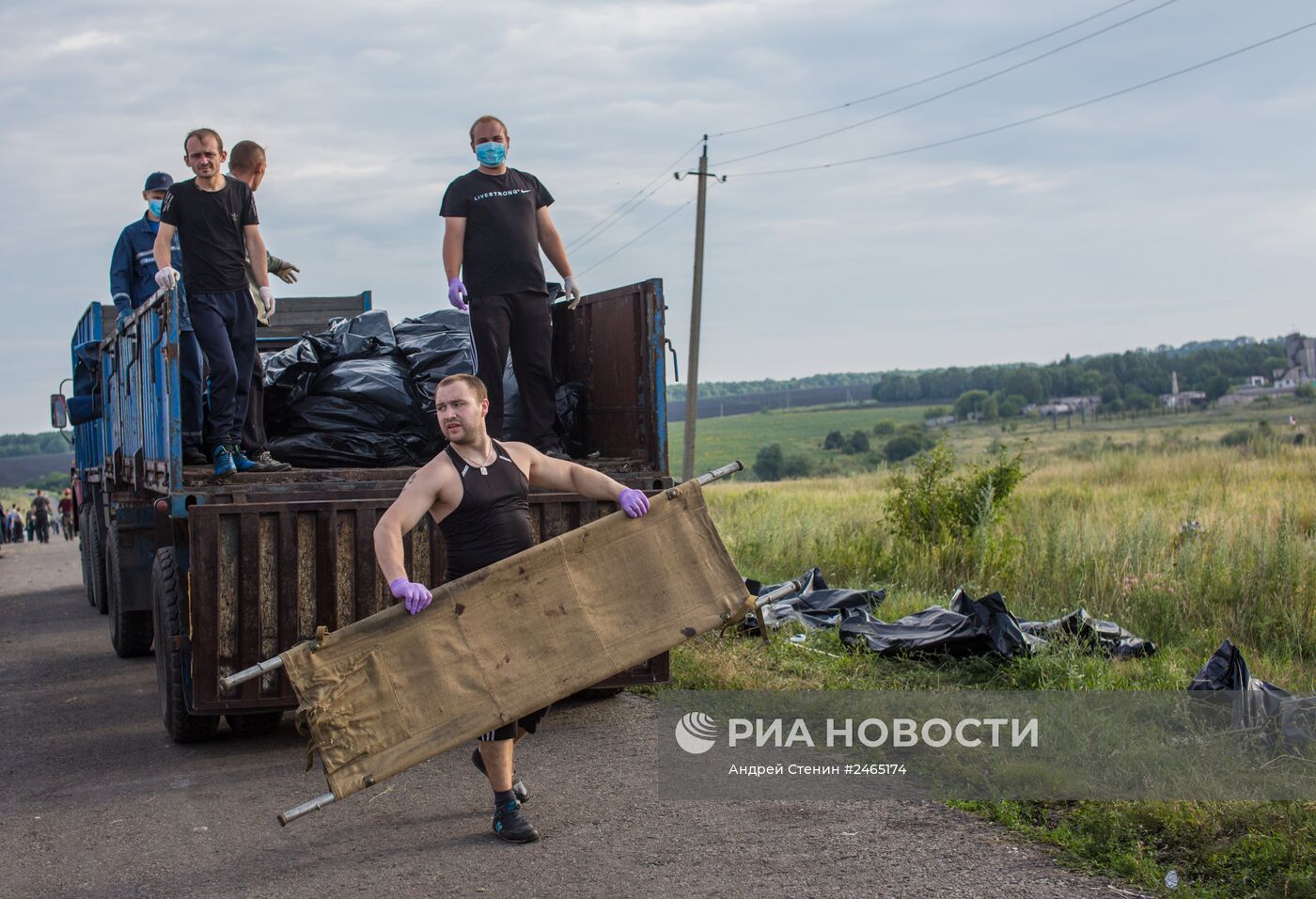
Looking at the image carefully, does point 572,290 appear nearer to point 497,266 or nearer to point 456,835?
point 497,266

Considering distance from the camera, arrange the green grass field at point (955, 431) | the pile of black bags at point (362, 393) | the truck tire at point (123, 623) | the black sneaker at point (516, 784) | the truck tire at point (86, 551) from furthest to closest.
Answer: the green grass field at point (955, 431) → the truck tire at point (86, 551) → the truck tire at point (123, 623) → the pile of black bags at point (362, 393) → the black sneaker at point (516, 784)

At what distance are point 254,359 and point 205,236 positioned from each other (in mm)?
741

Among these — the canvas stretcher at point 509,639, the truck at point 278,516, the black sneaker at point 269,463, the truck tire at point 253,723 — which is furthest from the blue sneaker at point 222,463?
the canvas stretcher at point 509,639

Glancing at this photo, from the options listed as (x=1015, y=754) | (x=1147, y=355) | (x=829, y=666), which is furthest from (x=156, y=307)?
(x=1147, y=355)

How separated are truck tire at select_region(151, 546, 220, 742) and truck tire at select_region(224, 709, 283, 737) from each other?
95mm

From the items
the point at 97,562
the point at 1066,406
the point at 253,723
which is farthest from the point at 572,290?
the point at 1066,406

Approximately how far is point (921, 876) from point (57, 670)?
25.2 ft

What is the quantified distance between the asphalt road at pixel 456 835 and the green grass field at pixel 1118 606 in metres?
0.42

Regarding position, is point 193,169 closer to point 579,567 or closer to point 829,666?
point 579,567

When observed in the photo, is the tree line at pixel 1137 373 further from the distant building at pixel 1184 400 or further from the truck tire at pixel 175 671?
the truck tire at pixel 175 671

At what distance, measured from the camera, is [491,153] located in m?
7.38

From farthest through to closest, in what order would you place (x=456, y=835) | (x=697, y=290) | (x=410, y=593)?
1. (x=697, y=290)
2. (x=456, y=835)
3. (x=410, y=593)

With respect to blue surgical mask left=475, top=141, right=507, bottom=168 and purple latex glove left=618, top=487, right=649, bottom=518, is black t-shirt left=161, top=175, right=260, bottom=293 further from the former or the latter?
purple latex glove left=618, top=487, right=649, bottom=518

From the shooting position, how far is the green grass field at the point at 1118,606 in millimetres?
4484
